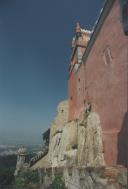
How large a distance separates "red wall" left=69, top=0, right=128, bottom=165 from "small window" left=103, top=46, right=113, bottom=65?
19 centimetres

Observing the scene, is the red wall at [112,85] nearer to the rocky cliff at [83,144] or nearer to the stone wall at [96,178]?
the rocky cliff at [83,144]

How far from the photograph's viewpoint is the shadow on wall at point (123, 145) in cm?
1042

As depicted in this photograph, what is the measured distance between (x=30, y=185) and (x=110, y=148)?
27.4ft

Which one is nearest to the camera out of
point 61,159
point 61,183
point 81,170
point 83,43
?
point 81,170

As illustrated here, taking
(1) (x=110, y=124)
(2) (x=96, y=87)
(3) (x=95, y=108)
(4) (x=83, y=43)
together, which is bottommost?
(1) (x=110, y=124)

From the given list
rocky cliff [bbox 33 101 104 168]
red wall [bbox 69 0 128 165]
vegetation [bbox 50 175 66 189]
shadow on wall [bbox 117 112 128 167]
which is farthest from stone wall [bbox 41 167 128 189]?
rocky cliff [bbox 33 101 104 168]

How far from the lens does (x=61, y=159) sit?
1764 cm

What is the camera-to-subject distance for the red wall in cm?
1134

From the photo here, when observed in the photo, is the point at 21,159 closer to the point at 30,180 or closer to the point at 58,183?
the point at 30,180

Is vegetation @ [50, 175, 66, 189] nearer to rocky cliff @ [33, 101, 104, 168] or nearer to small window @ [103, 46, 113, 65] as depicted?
rocky cliff @ [33, 101, 104, 168]

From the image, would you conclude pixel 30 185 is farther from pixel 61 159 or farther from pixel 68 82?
pixel 68 82

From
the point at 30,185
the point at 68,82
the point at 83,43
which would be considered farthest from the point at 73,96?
the point at 30,185

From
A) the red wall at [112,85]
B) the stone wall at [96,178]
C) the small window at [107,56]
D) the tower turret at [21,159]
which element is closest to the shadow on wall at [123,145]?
the red wall at [112,85]

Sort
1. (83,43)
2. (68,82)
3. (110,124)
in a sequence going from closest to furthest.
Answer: (110,124)
(83,43)
(68,82)
